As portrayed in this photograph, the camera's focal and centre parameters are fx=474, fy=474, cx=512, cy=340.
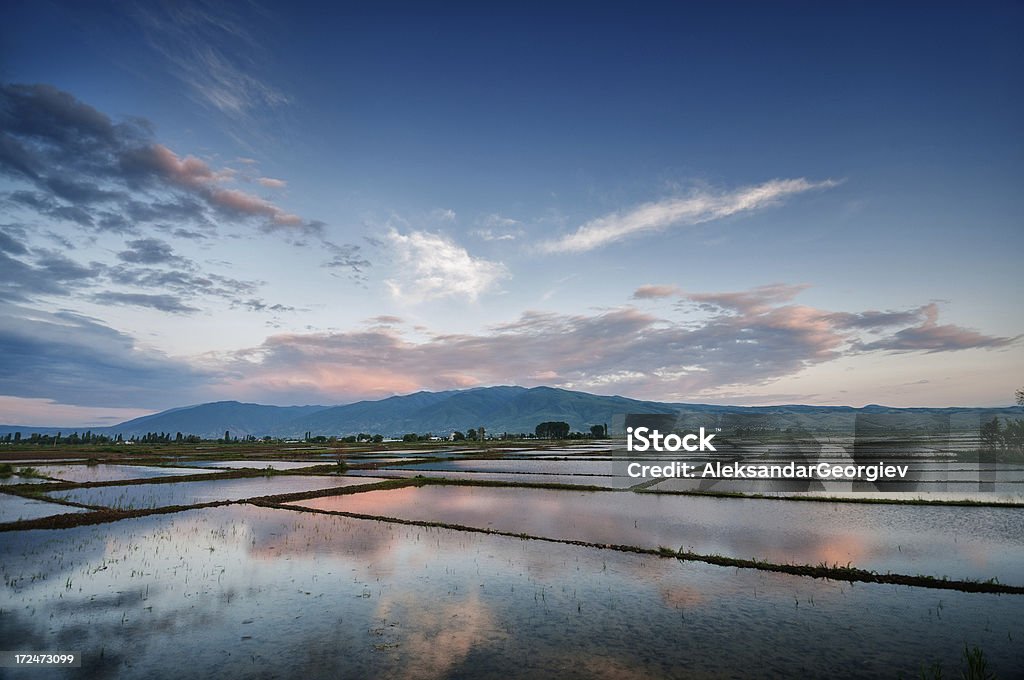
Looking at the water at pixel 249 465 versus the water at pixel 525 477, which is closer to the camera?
the water at pixel 525 477

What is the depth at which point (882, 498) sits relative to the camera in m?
28.9

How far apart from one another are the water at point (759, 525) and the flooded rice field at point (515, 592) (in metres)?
0.16

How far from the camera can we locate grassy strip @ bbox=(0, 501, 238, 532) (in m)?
21.0

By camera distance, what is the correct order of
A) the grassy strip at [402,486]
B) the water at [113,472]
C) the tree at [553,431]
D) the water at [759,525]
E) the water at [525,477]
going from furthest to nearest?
1. the tree at [553,431]
2. the water at [113,472]
3. the water at [525,477]
4. the grassy strip at [402,486]
5. the water at [759,525]

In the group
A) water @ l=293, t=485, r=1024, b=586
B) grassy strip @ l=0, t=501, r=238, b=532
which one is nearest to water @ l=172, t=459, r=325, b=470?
grassy strip @ l=0, t=501, r=238, b=532

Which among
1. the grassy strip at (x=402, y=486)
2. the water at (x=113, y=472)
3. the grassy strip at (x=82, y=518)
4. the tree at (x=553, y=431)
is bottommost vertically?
the tree at (x=553, y=431)

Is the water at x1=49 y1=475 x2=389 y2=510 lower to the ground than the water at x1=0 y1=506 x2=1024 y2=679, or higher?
lower

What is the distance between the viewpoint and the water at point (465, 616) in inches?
370

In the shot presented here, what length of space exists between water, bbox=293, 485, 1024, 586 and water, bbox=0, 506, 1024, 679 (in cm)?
296

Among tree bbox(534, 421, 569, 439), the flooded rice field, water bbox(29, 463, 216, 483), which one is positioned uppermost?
the flooded rice field

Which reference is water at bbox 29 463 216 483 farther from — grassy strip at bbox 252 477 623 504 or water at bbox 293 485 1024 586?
water at bbox 293 485 1024 586

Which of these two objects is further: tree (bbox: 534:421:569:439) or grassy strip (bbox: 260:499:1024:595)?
tree (bbox: 534:421:569:439)

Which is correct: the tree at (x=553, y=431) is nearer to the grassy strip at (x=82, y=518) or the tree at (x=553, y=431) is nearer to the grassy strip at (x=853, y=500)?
the grassy strip at (x=853, y=500)

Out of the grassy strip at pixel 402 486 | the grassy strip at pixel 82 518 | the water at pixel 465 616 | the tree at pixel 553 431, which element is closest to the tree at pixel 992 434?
the grassy strip at pixel 402 486
